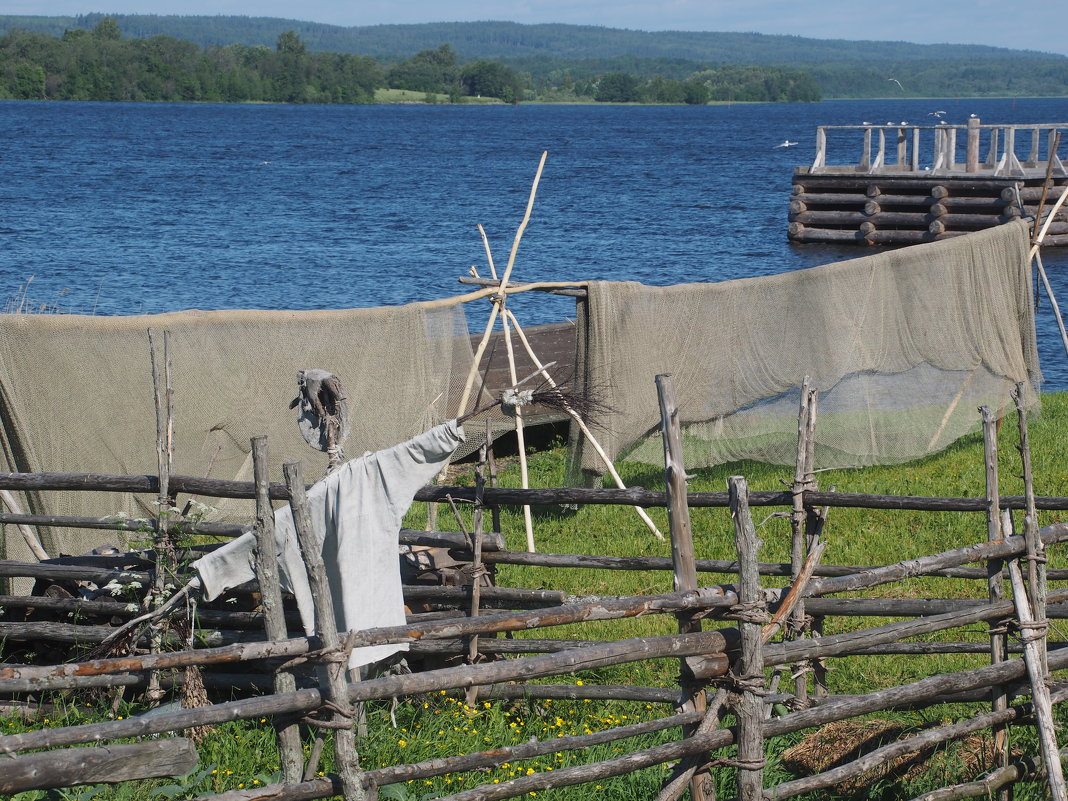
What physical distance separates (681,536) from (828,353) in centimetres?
579

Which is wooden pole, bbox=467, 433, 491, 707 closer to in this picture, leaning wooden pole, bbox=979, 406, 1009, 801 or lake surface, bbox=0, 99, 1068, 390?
leaning wooden pole, bbox=979, 406, 1009, 801

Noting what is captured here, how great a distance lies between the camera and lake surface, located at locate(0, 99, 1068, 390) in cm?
2725

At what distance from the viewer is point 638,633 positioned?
691 cm

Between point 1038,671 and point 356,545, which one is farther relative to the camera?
point 356,545

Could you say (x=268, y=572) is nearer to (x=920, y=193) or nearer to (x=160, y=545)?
(x=160, y=545)

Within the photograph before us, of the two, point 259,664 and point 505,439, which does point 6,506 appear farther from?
point 505,439

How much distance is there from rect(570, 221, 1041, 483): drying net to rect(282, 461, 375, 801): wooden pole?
15.8 ft

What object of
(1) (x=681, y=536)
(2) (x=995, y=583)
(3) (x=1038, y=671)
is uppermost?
(1) (x=681, y=536)

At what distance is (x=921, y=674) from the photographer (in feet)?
20.7

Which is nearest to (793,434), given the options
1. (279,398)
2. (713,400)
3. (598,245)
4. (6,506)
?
(713,400)

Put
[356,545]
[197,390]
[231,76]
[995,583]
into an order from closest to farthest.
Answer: [995,583]
[356,545]
[197,390]
[231,76]

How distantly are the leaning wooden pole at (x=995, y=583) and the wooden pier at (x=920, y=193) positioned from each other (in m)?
22.0

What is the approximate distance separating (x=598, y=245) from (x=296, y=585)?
3161 cm

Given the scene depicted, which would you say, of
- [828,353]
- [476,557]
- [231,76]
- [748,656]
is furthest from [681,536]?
[231,76]
